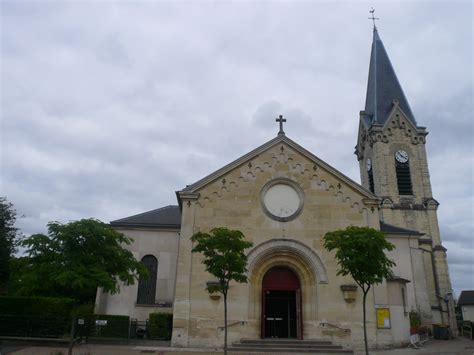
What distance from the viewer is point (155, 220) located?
28.9 metres

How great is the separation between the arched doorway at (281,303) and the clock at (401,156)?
25.0 metres

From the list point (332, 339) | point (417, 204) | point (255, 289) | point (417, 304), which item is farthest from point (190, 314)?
point (417, 204)

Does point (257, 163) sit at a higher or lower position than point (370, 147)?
lower

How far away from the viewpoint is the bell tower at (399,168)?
33312 millimetres

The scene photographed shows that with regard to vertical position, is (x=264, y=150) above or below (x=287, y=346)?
above

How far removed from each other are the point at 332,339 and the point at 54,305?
15.0 m

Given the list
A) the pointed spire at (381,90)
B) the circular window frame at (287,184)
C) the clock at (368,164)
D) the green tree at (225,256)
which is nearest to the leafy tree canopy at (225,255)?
the green tree at (225,256)

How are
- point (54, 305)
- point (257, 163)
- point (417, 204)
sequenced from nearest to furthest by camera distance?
point (54, 305)
point (257, 163)
point (417, 204)

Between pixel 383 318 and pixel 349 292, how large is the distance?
2.41m

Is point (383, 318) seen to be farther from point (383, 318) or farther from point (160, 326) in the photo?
point (160, 326)

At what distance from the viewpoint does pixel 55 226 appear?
1461 cm

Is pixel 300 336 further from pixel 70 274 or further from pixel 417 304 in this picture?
pixel 417 304

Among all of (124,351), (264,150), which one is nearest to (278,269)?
(264,150)

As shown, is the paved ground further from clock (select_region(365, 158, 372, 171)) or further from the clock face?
clock (select_region(365, 158, 372, 171))
